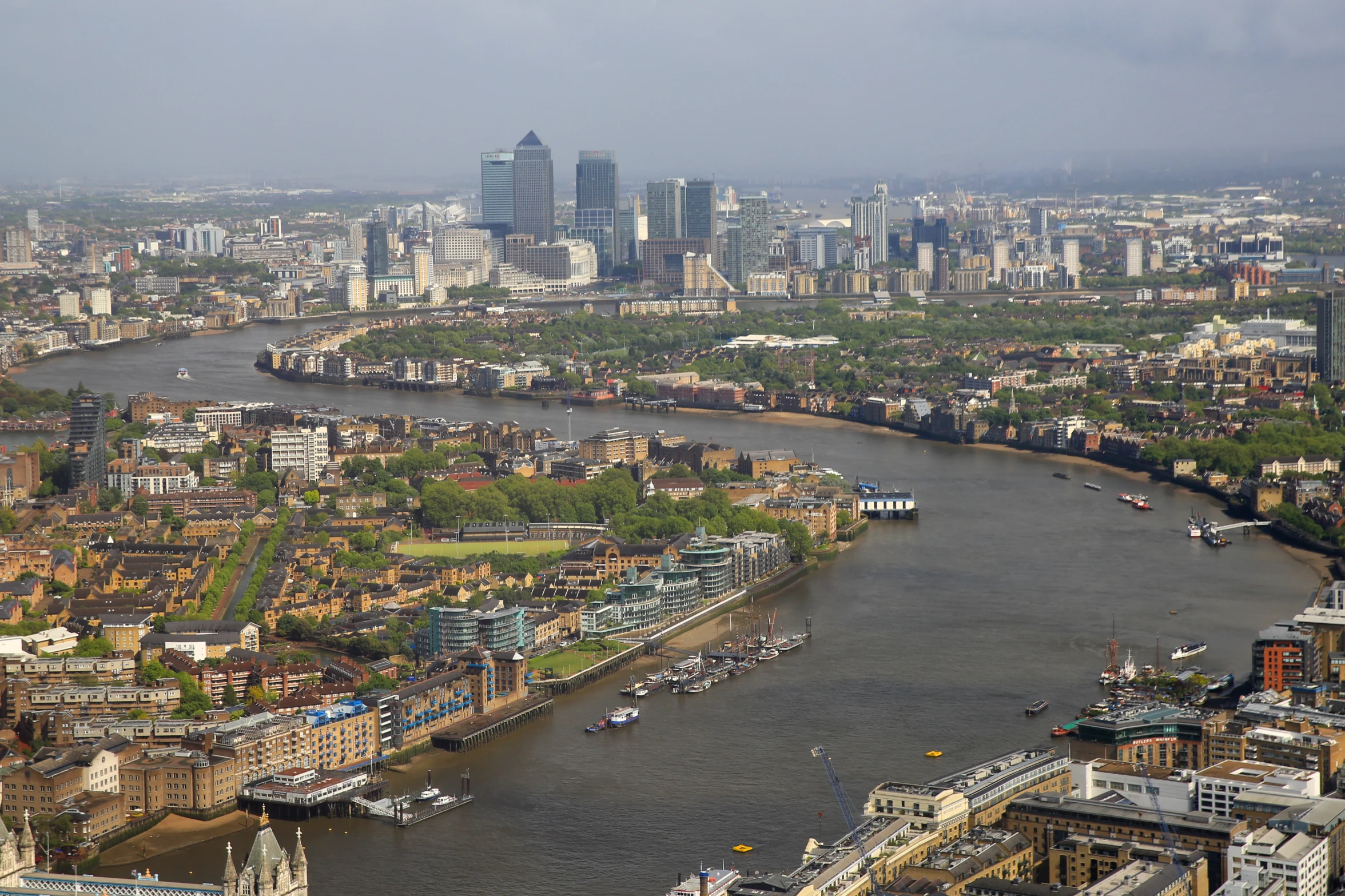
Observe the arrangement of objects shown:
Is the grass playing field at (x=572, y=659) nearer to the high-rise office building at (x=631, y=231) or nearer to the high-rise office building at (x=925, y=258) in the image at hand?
the high-rise office building at (x=925, y=258)

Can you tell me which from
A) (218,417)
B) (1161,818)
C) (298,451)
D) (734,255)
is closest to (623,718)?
(1161,818)

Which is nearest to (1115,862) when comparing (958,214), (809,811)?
(809,811)

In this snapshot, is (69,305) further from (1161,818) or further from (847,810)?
(1161,818)

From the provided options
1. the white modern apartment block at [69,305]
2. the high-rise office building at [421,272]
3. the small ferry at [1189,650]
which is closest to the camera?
the small ferry at [1189,650]

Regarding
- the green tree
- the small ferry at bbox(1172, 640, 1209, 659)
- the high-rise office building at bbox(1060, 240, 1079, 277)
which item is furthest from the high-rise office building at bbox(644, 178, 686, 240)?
the small ferry at bbox(1172, 640, 1209, 659)

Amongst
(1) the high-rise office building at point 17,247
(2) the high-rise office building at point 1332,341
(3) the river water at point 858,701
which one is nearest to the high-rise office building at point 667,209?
(1) the high-rise office building at point 17,247

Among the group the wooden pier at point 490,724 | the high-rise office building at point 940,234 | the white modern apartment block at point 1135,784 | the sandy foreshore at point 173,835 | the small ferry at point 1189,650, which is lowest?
the sandy foreshore at point 173,835
